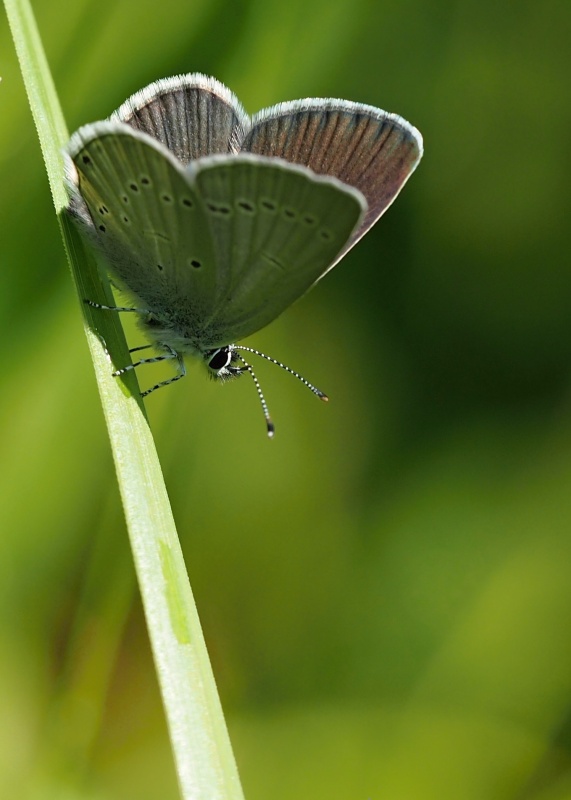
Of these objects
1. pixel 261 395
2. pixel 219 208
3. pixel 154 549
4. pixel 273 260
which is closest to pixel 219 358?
pixel 261 395

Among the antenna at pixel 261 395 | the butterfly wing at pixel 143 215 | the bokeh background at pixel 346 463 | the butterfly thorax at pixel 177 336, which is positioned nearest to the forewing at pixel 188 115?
the bokeh background at pixel 346 463

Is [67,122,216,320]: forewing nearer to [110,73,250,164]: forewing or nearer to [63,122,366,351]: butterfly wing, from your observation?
[63,122,366,351]: butterfly wing

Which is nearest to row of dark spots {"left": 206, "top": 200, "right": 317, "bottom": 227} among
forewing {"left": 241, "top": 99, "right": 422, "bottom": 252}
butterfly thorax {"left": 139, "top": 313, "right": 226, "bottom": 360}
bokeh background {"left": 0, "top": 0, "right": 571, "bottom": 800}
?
forewing {"left": 241, "top": 99, "right": 422, "bottom": 252}

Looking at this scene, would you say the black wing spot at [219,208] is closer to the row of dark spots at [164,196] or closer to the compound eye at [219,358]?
the row of dark spots at [164,196]

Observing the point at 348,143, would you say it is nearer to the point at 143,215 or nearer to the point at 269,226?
the point at 269,226

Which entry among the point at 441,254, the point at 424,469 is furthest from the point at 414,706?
the point at 441,254
